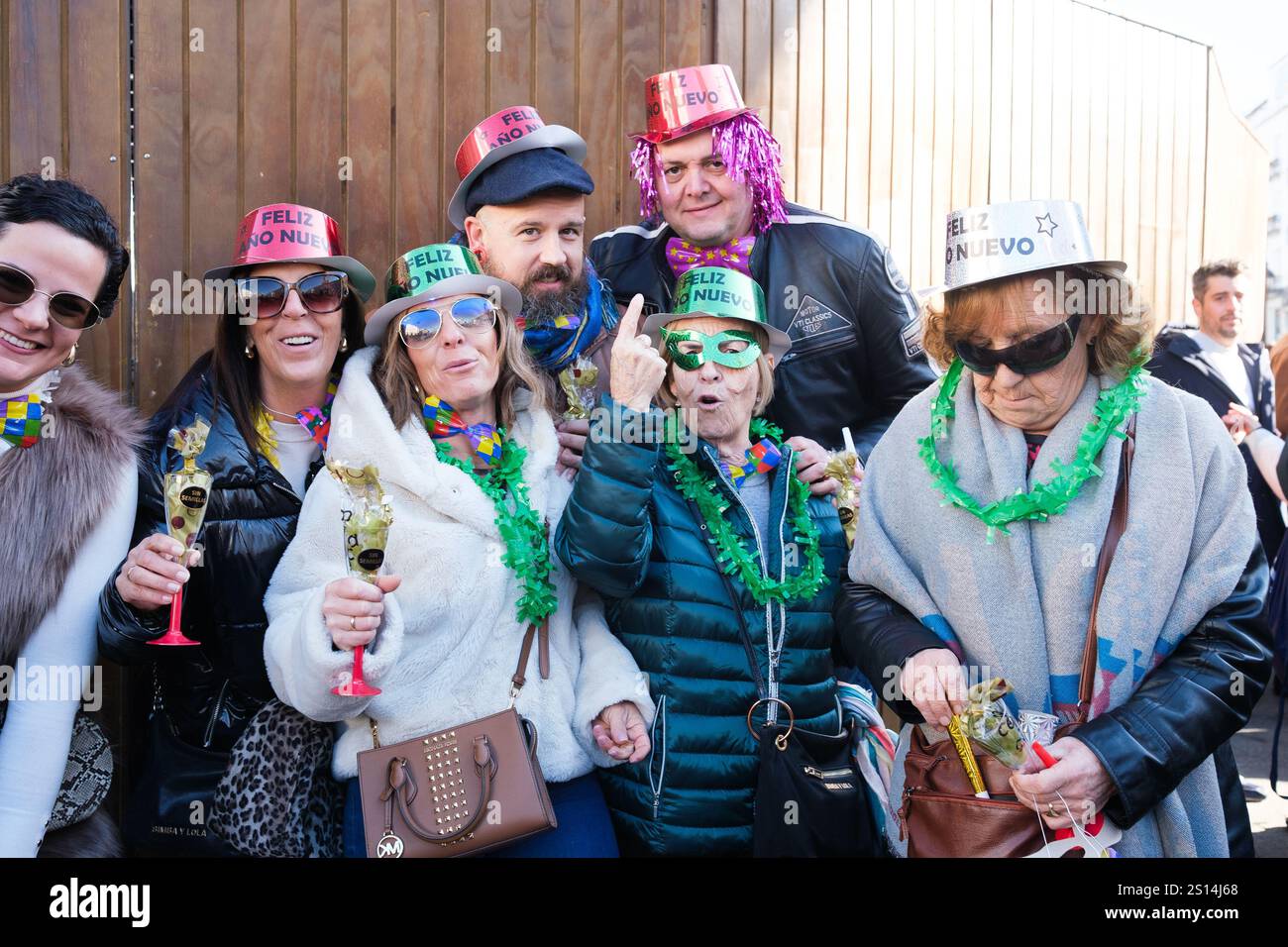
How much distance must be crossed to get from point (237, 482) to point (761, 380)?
1.41 m

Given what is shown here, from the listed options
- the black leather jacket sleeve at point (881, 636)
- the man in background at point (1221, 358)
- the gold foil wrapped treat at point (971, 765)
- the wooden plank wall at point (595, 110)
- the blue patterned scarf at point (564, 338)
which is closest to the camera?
the gold foil wrapped treat at point (971, 765)

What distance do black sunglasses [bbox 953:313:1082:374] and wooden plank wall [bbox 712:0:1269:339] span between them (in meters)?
2.33

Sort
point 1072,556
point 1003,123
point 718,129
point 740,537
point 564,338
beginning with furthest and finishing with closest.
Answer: point 1003,123 → point 718,129 → point 564,338 → point 740,537 → point 1072,556

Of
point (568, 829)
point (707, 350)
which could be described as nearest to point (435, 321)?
point (707, 350)

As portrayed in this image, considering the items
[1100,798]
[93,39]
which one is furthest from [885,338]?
[93,39]

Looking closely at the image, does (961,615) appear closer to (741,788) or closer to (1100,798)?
(1100,798)

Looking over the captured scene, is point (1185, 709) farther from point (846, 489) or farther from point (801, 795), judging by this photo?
point (846, 489)

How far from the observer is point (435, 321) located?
2.86 metres

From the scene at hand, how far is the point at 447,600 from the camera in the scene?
2.68 meters

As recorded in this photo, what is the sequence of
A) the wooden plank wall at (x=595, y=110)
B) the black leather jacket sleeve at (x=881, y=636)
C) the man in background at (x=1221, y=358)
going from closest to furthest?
the black leather jacket sleeve at (x=881, y=636) → the wooden plank wall at (x=595, y=110) → the man in background at (x=1221, y=358)

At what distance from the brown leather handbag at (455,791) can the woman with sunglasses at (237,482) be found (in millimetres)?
508

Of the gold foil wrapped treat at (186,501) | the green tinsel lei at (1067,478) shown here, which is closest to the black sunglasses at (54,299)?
the gold foil wrapped treat at (186,501)

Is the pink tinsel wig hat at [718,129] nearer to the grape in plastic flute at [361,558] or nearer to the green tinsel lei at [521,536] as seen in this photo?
the green tinsel lei at [521,536]

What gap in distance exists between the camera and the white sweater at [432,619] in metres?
2.66
